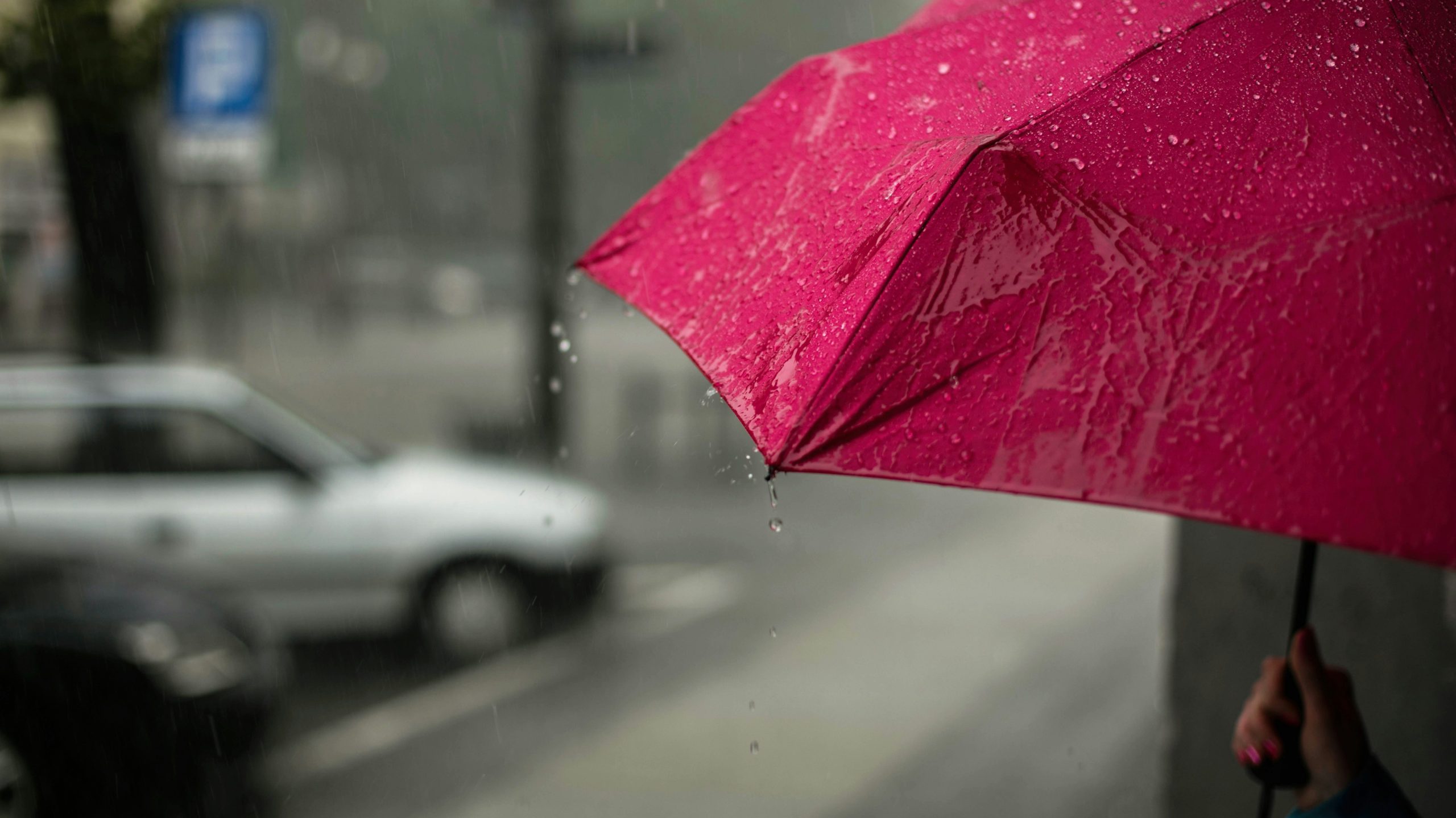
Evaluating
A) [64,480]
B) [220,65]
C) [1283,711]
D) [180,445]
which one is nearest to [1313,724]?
[1283,711]

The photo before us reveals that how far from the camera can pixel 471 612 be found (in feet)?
21.3

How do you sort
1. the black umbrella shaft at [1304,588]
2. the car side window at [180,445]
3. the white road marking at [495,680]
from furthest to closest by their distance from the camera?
1. the car side window at [180,445]
2. the white road marking at [495,680]
3. the black umbrella shaft at [1304,588]

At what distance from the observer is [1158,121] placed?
4.23 ft

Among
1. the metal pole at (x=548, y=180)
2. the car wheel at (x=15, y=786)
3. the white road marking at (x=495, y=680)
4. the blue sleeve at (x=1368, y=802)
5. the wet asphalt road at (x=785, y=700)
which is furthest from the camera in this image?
the metal pole at (x=548, y=180)

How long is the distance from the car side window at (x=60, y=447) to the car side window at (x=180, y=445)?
11 cm

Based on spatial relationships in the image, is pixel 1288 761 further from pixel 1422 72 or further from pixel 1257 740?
pixel 1422 72

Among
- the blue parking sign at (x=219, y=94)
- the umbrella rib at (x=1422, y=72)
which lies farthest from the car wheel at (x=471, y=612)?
the umbrella rib at (x=1422, y=72)

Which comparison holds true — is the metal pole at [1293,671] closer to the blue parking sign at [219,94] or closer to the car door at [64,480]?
the car door at [64,480]

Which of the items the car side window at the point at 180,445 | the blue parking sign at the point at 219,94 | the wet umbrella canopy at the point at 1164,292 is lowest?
the car side window at the point at 180,445

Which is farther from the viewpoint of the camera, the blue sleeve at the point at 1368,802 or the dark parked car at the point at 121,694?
the dark parked car at the point at 121,694

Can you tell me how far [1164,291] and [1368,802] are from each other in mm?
694

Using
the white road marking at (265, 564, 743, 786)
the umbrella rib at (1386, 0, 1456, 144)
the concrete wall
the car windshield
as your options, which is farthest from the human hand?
the car windshield

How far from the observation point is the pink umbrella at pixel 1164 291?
107cm

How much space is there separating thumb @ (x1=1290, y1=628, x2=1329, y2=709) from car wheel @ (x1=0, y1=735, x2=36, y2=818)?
391 cm
